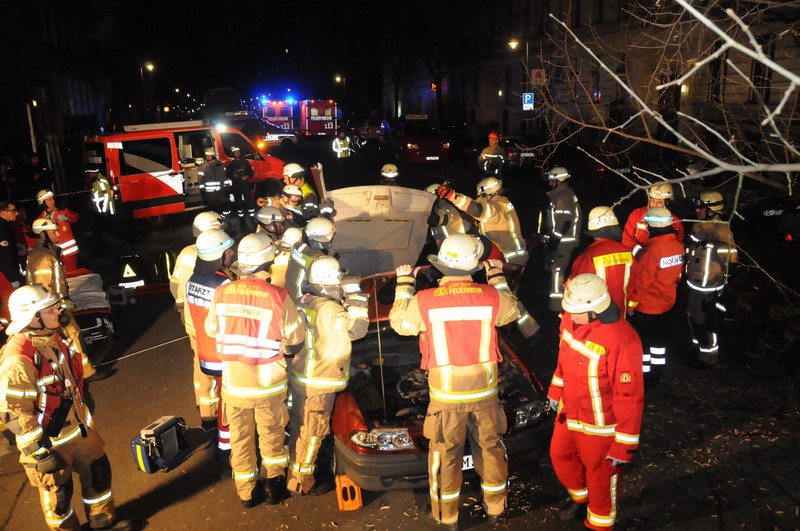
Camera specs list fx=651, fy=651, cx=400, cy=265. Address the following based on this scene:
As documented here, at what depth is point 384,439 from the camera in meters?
4.66

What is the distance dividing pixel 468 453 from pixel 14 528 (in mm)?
3403

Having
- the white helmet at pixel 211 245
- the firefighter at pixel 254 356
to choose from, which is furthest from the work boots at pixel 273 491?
the white helmet at pixel 211 245

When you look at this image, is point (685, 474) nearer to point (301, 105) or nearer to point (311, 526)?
point (311, 526)

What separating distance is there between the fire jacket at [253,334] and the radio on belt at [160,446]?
86 centimetres

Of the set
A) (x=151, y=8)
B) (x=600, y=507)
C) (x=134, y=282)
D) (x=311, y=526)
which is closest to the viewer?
(x=600, y=507)

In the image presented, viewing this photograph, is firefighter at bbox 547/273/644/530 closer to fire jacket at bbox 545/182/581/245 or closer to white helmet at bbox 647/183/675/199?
white helmet at bbox 647/183/675/199

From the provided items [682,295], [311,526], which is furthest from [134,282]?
[682,295]

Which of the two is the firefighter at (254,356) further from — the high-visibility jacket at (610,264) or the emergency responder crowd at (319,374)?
the high-visibility jacket at (610,264)

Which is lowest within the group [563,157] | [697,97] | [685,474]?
[685,474]

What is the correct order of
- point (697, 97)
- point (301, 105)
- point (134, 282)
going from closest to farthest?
1. point (134, 282)
2. point (697, 97)
3. point (301, 105)

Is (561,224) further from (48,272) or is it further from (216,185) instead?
(216,185)

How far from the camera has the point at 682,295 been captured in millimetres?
9852

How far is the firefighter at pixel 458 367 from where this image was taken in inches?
172

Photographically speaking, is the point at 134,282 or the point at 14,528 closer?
the point at 14,528
